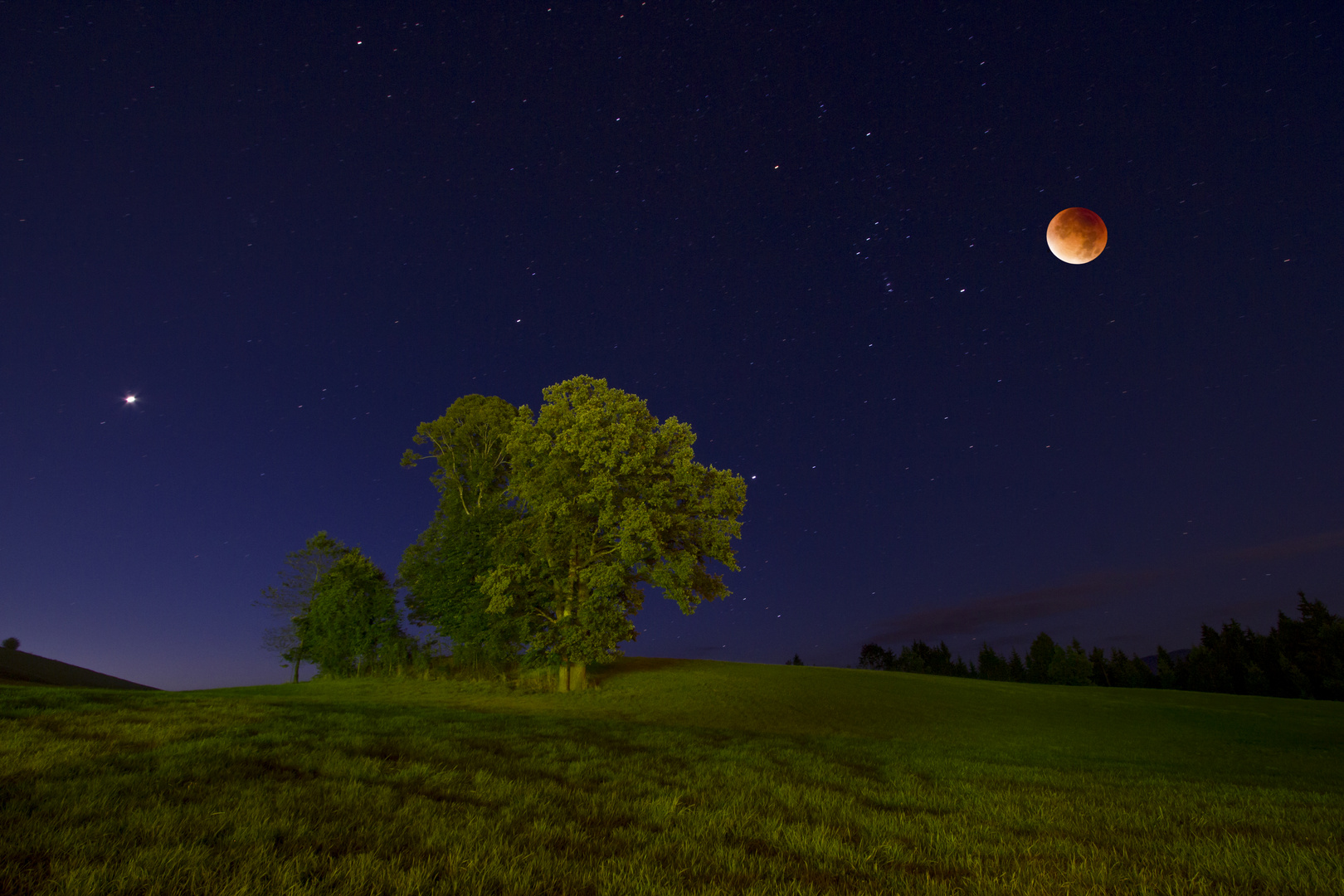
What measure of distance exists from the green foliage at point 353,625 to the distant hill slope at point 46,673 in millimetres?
12218

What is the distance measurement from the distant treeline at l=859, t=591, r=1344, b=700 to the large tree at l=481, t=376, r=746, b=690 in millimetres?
79253

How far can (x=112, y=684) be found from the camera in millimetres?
51094

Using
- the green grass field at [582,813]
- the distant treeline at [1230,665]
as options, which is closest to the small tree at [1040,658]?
the distant treeline at [1230,665]

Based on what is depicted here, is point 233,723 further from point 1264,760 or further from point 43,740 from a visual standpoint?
point 1264,760

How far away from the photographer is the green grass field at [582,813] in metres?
4.10

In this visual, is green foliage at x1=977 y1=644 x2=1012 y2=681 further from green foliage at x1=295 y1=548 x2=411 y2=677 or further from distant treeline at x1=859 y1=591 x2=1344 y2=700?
green foliage at x1=295 y1=548 x2=411 y2=677

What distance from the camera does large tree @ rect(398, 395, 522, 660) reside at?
32562mm

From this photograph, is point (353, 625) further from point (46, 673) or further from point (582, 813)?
point (582, 813)

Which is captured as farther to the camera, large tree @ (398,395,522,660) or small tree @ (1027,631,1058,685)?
small tree @ (1027,631,1058,685)

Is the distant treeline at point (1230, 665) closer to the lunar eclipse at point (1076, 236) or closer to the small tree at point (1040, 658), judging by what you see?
the small tree at point (1040, 658)

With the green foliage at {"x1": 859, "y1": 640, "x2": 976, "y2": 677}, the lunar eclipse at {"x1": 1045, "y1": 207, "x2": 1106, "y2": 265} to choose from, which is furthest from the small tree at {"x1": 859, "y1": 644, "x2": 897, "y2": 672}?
the lunar eclipse at {"x1": 1045, "y1": 207, "x2": 1106, "y2": 265}

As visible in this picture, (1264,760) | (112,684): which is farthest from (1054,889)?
(112,684)

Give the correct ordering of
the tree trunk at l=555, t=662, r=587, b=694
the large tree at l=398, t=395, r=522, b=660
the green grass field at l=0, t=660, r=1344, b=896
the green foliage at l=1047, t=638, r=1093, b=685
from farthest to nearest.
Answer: the green foliage at l=1047, t=638, r=1093, b=685 < the large tree at l=398, t=395, r=522, b=660 < the tree trunk at l=555, t=662, r=587, b=694 < the green grass field at l=0, t=660, r=1344, b=896

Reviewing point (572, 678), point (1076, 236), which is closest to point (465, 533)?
point (572, 678)
